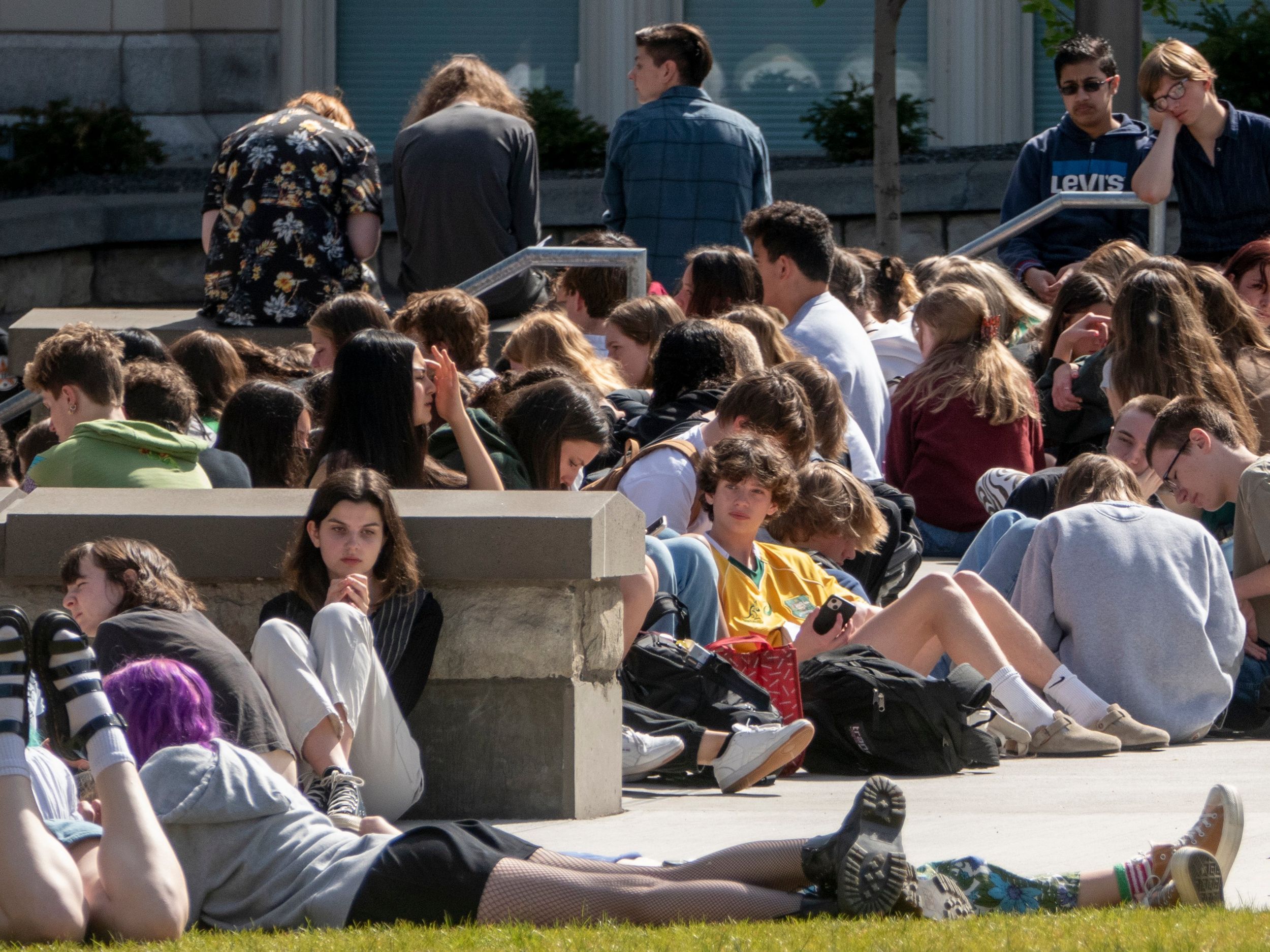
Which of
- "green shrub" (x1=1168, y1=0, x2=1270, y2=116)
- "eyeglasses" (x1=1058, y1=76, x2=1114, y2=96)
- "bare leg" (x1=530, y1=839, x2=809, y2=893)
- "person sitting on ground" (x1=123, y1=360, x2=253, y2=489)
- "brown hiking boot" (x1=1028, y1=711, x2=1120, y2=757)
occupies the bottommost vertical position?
"brown hiking boot" (x1=1028, y1=711, x2=1120, y2=757)

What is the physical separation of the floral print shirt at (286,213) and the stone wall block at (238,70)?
7.40 metres

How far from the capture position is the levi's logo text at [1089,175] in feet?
36.5

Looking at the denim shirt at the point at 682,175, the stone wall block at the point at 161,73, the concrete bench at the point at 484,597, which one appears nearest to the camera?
the concrete bench at the point at 484,597

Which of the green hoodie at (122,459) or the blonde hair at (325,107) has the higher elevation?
Answer: the blonde hair at (325,107)

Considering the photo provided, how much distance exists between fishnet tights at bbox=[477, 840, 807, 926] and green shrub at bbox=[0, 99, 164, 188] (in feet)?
40.2

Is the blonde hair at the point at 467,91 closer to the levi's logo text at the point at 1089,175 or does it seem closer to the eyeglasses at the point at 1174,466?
the levi's logo text at the point at 1089,175

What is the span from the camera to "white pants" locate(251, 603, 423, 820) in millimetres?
5320

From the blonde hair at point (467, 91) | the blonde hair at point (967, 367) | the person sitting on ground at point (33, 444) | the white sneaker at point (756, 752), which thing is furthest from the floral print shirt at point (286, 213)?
the white sneaker at point (756, 752)

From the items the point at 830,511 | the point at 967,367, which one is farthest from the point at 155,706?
the point at 967,367

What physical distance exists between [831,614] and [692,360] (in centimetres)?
169

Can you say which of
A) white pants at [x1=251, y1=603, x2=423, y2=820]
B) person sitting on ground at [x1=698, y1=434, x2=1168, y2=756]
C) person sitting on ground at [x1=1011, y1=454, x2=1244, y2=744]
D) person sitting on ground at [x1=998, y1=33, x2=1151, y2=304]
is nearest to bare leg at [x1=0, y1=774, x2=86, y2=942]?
white pants at [x1=251, y1=603, x2=423, y2=820]

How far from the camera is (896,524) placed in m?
8.07

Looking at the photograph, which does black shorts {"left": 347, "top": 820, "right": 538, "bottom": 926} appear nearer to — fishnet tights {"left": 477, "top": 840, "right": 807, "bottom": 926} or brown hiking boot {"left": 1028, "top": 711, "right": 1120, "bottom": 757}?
fishnet tights {"left": 477, "top": 840, "right": 807, "bottom": 926}

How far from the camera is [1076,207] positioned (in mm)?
11219
